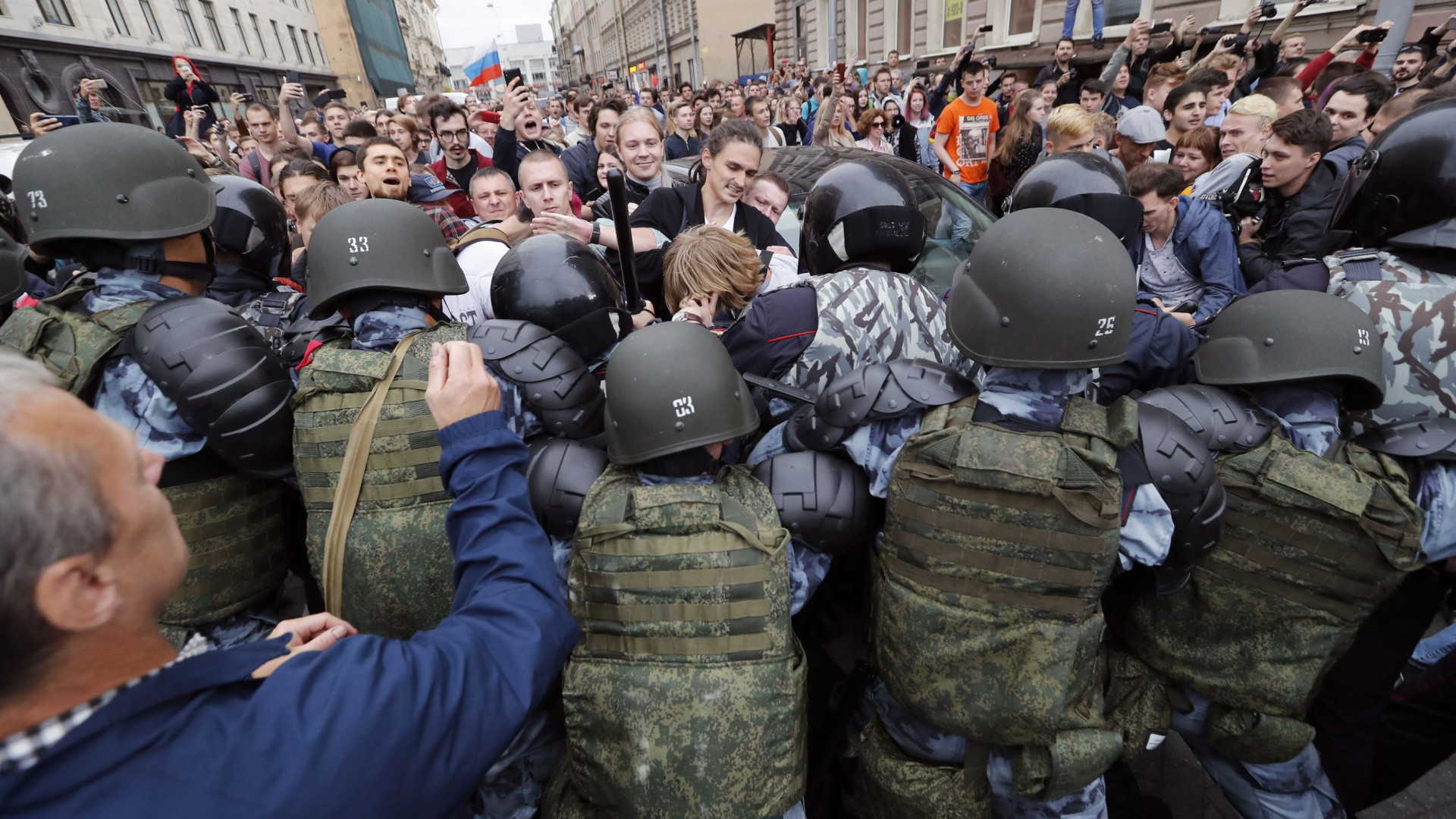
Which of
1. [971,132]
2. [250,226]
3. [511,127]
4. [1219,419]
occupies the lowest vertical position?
[1219,419]

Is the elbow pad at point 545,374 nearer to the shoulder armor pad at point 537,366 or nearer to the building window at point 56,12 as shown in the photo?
the shoulder armor pad at point 537,366

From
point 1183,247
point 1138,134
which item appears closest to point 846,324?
point 1183,247

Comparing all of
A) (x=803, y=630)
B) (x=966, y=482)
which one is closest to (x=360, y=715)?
(x=966, y=482)

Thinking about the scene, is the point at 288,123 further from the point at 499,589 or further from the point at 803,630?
the point at 499,589

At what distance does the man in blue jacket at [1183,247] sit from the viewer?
3.32 meters

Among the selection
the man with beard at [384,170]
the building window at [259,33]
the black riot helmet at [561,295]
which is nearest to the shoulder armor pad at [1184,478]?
the black riot helmet at [561,295]

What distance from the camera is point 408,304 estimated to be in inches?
88.2

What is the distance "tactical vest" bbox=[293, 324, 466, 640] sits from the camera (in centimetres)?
199

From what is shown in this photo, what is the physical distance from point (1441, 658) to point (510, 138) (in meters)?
6.32

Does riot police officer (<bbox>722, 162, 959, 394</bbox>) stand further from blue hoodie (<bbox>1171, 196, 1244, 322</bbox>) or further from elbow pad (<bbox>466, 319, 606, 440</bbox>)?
blue hoodie (<bbox>1171, 196, 1244, 322</bbox>)

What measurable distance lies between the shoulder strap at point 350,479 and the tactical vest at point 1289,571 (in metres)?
2.40

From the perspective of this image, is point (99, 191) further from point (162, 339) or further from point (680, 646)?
point (680, 646)

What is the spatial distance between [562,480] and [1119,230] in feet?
8.53

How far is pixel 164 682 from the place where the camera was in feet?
2.72
